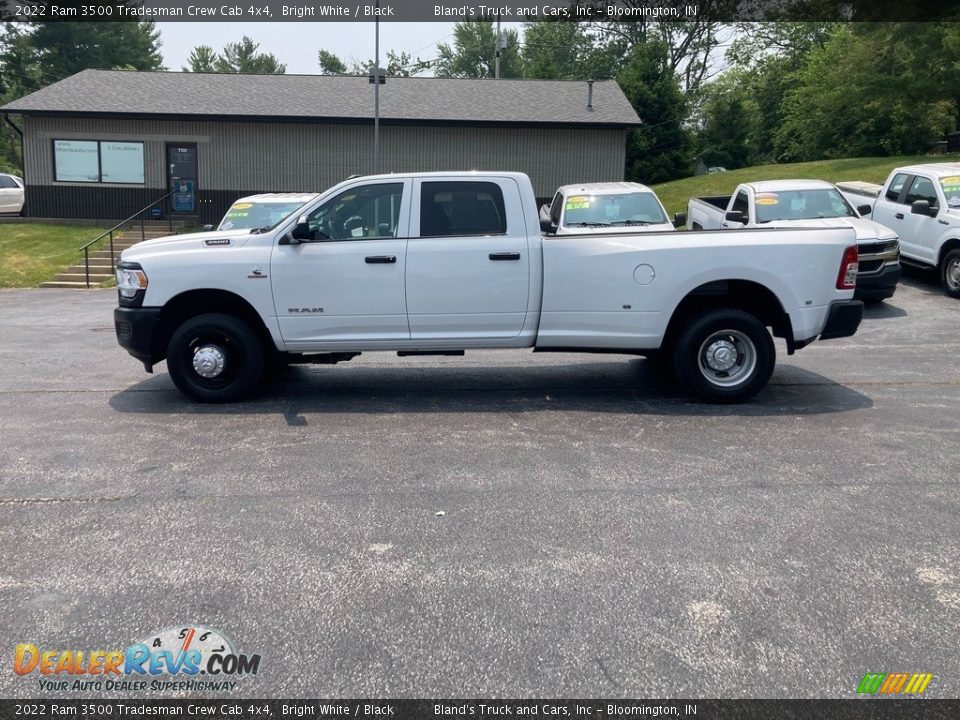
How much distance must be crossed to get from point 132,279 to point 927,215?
12.6 m

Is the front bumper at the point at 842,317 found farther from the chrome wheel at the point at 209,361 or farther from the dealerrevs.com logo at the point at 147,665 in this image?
the dealerrevs.com logo at the point at 147,665

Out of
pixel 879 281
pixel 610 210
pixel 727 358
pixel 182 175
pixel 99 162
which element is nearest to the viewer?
pixel 727 358

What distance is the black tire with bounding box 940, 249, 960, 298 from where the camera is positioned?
1520 cm

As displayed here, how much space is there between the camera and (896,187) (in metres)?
16.9

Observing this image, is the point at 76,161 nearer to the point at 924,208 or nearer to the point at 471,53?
the point at 924,208

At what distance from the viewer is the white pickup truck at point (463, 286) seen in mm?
8469

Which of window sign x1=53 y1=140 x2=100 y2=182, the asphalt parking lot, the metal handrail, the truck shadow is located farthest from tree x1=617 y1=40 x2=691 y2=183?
the asphalt parking lot

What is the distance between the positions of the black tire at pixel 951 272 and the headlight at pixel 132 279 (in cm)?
1238

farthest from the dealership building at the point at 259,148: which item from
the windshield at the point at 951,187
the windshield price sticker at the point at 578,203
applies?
the windshield at the point at 951,187

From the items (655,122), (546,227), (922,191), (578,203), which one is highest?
(655,122)

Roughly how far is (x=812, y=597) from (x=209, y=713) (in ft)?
9.18

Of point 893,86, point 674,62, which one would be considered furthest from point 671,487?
point 674,62

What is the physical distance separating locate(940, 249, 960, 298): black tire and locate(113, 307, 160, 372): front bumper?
1234 cm

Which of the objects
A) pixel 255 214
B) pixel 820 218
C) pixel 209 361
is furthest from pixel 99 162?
pixel 209 361
